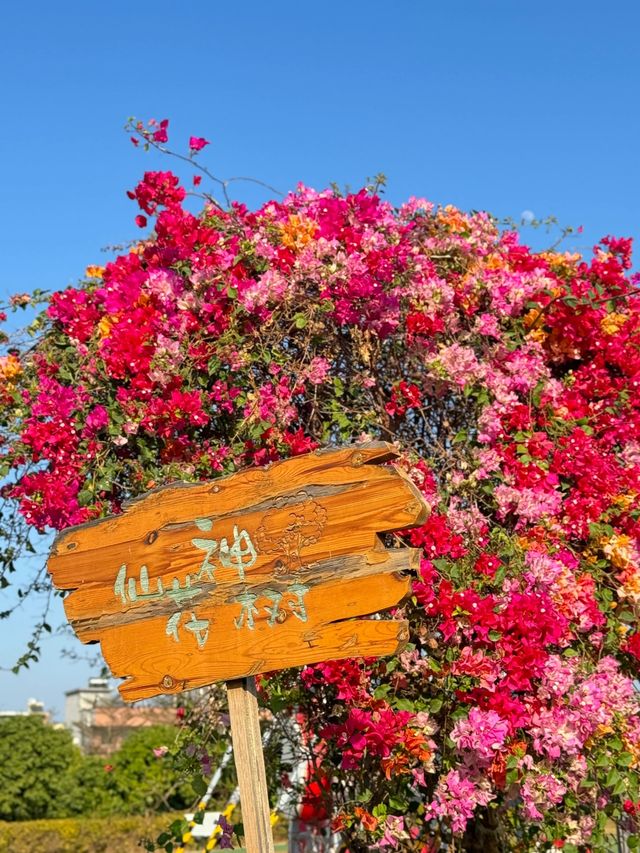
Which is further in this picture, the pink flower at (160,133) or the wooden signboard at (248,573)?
the pink flower at (160,133)

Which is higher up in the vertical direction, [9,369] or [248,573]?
[9,369]

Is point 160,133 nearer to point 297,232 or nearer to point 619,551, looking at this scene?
point 297,232

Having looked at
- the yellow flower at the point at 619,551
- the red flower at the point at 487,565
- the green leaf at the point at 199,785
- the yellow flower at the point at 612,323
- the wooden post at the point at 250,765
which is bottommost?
the wooden post at the point at 250,765

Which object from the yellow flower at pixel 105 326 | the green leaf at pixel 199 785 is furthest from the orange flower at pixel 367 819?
the yellow flower at pixel 105 326

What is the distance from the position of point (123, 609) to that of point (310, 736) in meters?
1.48

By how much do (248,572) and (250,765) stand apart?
480 mm

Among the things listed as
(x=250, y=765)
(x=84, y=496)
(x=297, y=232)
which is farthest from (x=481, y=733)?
(x=297, y=232)

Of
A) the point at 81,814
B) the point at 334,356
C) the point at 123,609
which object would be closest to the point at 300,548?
the point at 123,609

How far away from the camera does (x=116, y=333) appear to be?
3.83m

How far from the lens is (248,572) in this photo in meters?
2.48

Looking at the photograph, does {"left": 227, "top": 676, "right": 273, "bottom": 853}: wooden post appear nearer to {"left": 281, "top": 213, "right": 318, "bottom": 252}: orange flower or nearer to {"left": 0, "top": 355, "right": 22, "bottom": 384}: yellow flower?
{"left": 281, "top": 213, "right": 318, "bottom": 252}: orange flower

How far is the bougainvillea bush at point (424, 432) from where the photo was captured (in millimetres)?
3322

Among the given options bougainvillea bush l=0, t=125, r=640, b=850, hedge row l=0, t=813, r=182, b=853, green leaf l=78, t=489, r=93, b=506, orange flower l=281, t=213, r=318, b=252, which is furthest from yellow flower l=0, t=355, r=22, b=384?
hedge row l=0, t=813, r=182, b=853

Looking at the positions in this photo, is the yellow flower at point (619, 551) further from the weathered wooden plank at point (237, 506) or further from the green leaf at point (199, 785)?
the green leaf at point (199, 785)
